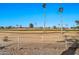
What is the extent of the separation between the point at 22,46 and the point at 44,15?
3.34 feet

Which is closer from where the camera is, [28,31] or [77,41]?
[28,31]

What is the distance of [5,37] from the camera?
561cm

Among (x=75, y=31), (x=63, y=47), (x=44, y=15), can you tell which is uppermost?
(x=44, y=15)

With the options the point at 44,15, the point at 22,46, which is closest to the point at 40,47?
the point at 22,46

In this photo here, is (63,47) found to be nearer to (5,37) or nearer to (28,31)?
(28,31)

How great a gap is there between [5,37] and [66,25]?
165 cm

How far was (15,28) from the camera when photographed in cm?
494

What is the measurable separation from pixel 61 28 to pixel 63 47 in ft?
2.21

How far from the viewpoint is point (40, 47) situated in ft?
17.9

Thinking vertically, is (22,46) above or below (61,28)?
below

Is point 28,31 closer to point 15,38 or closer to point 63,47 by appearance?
point 15,38

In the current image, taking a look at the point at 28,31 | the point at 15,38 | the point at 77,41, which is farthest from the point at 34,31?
the point at 77,41

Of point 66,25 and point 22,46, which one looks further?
point 22,46

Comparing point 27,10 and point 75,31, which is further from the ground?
point 27,10
